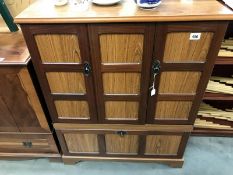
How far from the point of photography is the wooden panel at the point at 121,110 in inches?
43.3

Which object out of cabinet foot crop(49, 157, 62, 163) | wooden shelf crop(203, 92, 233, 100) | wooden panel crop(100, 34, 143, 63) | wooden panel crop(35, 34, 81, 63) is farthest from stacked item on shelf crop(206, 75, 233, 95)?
cabinet foot crop(49, 157, 62, 163)

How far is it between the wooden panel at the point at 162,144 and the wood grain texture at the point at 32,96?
63 centimetres

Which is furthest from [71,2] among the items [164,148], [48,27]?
[164,148]

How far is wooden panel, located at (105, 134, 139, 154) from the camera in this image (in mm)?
1284

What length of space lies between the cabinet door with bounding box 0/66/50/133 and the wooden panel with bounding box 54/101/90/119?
0.11m

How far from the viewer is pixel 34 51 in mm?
917

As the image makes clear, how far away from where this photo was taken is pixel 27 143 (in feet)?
4.48

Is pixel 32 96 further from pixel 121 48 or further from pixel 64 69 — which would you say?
pixel 121 48

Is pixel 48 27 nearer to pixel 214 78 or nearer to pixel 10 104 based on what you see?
pixel 10 104

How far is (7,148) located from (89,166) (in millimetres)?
574

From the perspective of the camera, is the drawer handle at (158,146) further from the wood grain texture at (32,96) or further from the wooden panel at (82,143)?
the wood grain texture at (32,96)

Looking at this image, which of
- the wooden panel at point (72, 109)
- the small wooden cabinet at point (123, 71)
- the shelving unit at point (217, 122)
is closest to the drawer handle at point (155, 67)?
the small wooden cabinet at point (123, 71)

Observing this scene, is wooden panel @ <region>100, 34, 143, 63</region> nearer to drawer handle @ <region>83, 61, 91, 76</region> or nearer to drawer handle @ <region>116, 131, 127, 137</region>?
drawer handle @ <region>83, 61, 91, 76</region>

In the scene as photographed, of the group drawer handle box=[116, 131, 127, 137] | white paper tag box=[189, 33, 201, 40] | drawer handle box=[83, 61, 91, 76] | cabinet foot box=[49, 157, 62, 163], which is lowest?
cabinet foot box=[49, 157, 62, 163]
